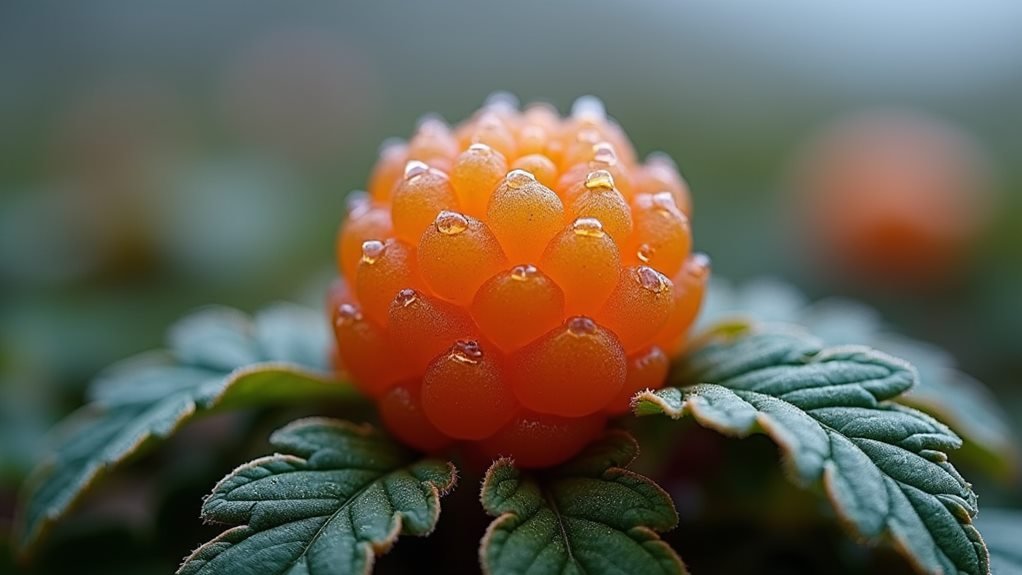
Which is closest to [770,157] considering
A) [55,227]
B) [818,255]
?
[818,255]

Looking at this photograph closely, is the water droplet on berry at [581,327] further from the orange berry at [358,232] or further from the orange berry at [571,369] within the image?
the orange berry at [358,232]

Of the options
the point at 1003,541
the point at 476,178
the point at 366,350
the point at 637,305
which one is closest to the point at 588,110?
the point at 476,178

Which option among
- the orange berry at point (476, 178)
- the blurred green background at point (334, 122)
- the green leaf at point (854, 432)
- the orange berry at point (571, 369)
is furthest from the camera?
the blurred green background at point (334, 122)

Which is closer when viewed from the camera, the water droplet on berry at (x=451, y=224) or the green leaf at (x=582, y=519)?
the green leaf at (x=582, y=519)

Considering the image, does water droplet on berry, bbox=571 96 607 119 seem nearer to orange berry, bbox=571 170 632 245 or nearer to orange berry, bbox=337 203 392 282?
orange berry, bbox=571 170 632 245

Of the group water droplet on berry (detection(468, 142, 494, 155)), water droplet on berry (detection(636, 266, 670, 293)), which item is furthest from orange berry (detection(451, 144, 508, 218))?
water droplet on berry (detection(636, 266, 670, 293))

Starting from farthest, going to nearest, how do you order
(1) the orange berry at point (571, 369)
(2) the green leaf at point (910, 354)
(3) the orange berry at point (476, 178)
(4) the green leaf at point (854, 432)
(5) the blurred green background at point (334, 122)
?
(5) the blurred green background at point (334, 122), (2) the green leaf at point (910, 354), (3) the orange berry at point (476, 178), (1) the orange berry at point (571, 369), (4) the green leaf at point (854, 432)

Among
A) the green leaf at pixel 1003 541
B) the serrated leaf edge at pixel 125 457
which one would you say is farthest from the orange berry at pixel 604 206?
the green leaf at pixel 1003 541
